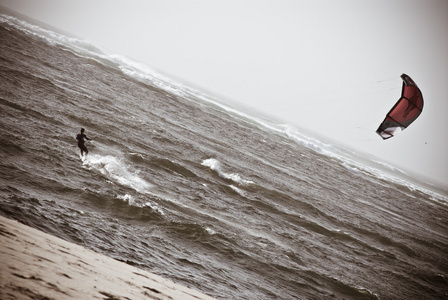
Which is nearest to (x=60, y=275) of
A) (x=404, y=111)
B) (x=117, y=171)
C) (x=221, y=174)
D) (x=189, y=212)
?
Result: (x=189, y=212)

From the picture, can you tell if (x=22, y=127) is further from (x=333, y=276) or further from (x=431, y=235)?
(x=431, y=235)

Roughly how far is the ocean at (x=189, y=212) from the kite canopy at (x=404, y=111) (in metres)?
5.97

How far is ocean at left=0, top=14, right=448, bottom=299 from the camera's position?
7.65 meters

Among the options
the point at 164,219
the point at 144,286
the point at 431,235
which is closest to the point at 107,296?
the point at 144,286

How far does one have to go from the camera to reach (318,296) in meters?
8.63

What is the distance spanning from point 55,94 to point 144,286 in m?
18.3

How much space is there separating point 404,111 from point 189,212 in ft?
53.1

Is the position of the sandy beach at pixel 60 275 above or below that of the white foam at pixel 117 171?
above

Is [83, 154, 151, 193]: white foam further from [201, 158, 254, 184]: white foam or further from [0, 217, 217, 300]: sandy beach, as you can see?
[0, 217, 217, 300]: sandy beach

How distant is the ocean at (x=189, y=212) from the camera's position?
7652 millimetres

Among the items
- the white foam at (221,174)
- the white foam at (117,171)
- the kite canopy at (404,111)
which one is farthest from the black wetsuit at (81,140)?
the kite canopy at (404,111)

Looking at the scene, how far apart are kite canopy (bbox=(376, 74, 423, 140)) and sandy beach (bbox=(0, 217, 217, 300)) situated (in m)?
18.0

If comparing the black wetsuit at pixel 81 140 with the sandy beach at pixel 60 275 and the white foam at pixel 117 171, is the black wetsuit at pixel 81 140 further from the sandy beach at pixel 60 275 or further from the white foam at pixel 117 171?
the sandy beach at pixel 60 275

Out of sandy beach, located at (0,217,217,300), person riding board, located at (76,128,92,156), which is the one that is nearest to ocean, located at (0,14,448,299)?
person riding board, located at (76,128,92,156)
